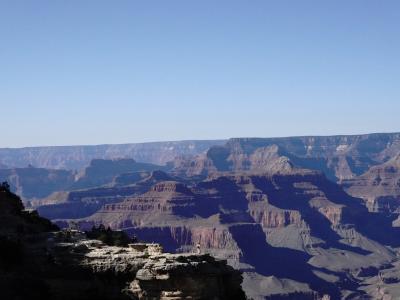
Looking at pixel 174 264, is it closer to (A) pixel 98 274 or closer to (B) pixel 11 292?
(A) pixel 98 274

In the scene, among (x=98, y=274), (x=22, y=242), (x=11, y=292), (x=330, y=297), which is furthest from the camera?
(x=330, y=297)

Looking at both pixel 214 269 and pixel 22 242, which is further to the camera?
pixel 22 242

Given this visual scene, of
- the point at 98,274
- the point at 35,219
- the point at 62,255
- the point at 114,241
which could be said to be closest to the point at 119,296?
the point at 98,274

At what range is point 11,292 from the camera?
125 ft

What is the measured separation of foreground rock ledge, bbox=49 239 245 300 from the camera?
38.8m

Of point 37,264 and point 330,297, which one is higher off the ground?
point 37,264

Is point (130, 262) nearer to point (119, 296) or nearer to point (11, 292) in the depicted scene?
point (119, 296)

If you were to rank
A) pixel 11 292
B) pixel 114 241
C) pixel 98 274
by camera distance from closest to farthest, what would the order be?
pixel 11 292, pixel 98 274, pixel 114 241

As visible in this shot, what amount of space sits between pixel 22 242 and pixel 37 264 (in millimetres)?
3586

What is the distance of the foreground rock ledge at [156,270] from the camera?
3884cm

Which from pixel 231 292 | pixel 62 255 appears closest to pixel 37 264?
pixel 62 255

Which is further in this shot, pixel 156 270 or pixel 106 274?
pixel 106 274

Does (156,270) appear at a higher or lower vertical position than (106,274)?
higher

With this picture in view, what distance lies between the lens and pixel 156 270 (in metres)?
38.8
